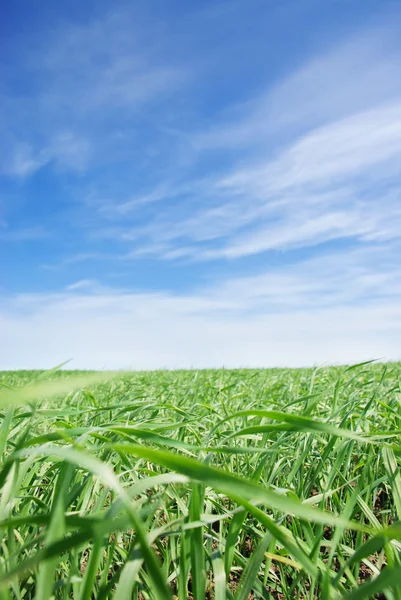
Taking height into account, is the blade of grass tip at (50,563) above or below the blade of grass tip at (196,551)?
above

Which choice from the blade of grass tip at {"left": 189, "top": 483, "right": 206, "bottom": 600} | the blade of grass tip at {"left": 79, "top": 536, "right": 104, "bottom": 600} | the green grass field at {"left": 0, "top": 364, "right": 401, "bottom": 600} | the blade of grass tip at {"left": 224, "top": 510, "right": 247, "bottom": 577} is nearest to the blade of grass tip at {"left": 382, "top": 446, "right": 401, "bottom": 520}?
the green grass field at {"left": 0, "top": 364, "right": 401, "bottom": 600}

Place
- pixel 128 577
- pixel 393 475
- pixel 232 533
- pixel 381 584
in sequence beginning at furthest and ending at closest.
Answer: pixel 393 475 < pixel 232 533 < pixel 128 577 < pixel 381 584

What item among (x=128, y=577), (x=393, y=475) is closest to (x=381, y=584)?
(x=128, y=577)

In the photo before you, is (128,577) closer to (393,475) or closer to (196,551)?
(196,551)

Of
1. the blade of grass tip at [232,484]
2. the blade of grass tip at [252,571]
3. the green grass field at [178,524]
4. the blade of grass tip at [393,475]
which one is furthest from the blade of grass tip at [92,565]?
the blade of grass tip at [393,475]

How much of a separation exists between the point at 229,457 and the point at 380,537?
125 centimetres

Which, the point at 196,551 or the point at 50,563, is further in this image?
the point at 196,551

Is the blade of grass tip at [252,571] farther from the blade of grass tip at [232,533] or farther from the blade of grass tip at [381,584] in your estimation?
the blade of grass tip at [381,584]

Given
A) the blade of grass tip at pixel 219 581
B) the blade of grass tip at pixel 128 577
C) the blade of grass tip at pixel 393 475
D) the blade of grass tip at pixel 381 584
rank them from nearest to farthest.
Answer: the blade of grass tip at pixel 381 584
the blade of grass tip at pixel 128 577
the blade of grass tip at pixel 219 581
the blade of grass tip at pixel 393 475

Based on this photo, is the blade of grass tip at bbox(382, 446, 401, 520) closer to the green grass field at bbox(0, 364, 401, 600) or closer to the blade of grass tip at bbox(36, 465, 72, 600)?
the green grass field at bbox(0, 364, 401, 600)

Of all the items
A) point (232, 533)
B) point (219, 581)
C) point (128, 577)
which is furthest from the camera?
point (232, 533)

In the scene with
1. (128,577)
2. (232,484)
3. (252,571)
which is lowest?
(252,571)

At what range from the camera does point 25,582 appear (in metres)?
1.14

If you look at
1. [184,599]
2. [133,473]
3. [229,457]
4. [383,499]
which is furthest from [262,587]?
[383,499]
